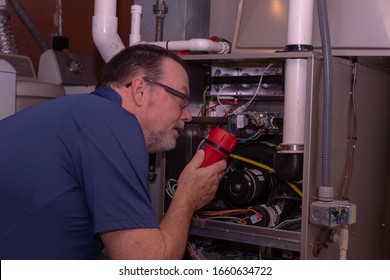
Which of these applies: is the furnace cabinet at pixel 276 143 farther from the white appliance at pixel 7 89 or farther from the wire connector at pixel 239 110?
the white appliance at pixel 7 89

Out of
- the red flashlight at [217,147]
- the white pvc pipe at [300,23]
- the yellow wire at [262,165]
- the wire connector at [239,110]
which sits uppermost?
the white pvc pipe at [300,23]

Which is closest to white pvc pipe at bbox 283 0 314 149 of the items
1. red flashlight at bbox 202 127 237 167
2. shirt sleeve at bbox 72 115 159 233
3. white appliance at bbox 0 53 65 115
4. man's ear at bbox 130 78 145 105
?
red flashlight at bbox 202 127 237 167

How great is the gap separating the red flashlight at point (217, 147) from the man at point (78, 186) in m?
0.35

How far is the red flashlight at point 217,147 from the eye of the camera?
1.60 meters

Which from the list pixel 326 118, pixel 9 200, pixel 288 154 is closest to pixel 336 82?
pixel 326 118

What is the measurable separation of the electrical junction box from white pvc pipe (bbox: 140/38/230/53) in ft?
2.04

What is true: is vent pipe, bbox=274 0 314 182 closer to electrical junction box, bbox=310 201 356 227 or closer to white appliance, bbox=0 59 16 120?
electrical junction box, bbox=310 201 356 227

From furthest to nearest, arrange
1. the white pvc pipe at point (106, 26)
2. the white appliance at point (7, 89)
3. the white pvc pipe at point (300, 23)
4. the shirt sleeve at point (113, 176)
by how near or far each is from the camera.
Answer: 1. the white pvc pipe at point (106, 26)
2. the white appliance at point (7, 89)
3. the white pvc pipe at point (300, 23)
4. the shirt sleeve at point (113, 176)

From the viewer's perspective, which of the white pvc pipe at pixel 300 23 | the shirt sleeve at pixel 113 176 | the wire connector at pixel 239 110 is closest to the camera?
the shirt sleeve at pixel 113 176

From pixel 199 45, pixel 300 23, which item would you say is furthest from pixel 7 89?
pixel 300 23

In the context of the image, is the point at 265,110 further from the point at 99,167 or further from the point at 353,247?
the point at 99,167

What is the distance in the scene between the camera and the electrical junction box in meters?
1.50

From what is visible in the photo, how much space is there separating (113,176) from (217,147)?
54cm

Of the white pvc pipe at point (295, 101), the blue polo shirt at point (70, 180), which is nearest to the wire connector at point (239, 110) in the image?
the white pvc pipe at point (295, 101)
